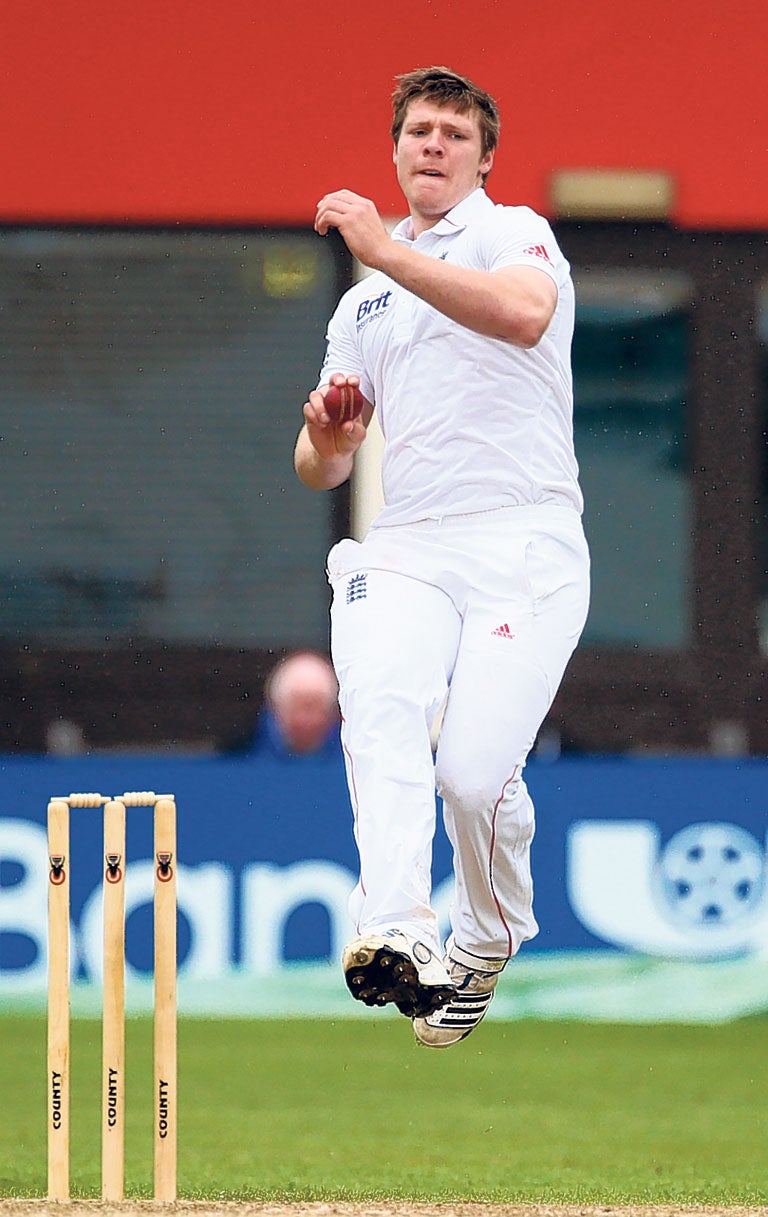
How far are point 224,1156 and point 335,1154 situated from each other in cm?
29

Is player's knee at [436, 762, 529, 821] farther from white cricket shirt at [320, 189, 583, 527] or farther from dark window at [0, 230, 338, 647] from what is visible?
dark window at [0, 230, 338, 647]

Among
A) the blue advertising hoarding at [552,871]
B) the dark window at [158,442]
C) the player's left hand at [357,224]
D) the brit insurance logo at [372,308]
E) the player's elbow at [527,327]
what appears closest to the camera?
the player's left hand at [357,224]

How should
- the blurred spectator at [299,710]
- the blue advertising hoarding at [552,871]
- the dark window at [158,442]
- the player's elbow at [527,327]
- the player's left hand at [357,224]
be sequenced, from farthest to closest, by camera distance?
the dark window at [158,442]
the blurred spectator at [299,710]
the blue advertising hoarding at [552,871]
the player's elbow at [527,327]
the player's left hand at [357,224]

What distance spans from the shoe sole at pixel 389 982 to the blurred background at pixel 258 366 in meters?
3.79

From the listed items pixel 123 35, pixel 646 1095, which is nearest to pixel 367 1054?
pixel 646 1095

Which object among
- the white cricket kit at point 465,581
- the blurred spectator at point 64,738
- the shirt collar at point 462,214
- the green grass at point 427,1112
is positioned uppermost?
the shirt collar at point 462,214

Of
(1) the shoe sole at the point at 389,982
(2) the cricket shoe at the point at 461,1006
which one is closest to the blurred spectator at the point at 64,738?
(2) the cricket shoe at the point at 461,1006

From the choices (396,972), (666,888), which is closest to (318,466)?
(396,972)

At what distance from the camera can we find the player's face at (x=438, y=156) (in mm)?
3777

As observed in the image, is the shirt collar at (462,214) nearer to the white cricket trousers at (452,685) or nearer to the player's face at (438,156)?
the player's face at (438,156)

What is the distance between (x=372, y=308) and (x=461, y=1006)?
133 centimetres

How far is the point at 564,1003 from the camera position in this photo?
22.0 feet

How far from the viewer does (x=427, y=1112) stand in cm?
602

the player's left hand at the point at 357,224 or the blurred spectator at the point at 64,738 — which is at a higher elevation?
the player's left hand at the point at 357,224
